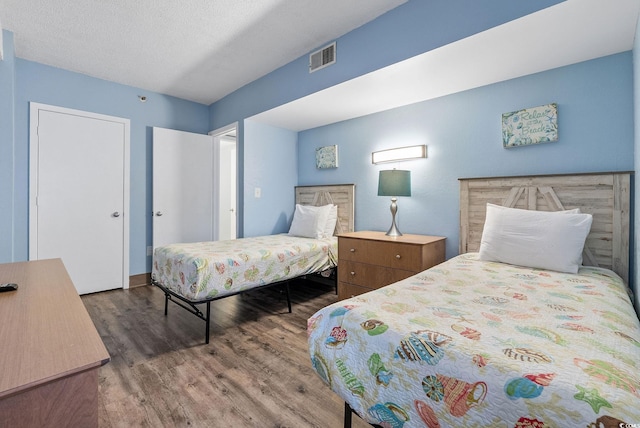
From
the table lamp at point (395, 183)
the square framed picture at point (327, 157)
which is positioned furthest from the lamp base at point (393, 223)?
the square framed picture at point (327, 157)


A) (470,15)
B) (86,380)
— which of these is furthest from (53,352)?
→ (470,15)

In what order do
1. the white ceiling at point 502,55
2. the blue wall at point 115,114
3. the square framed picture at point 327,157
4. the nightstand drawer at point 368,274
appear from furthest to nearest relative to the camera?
1. the square framed picture at point 327,157
2. the blue wall at point 115,114
3. the nightstand drawer at point 368,274
4. the white ceiling at point 502,55

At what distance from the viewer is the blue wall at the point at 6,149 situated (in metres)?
2.61

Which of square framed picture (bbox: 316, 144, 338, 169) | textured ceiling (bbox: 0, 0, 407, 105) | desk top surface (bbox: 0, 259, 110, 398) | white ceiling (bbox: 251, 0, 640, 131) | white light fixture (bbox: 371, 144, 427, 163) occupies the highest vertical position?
textured ceiling (bbox: 0, 0, 407, 105)

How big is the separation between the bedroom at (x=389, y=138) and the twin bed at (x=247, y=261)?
0.40m

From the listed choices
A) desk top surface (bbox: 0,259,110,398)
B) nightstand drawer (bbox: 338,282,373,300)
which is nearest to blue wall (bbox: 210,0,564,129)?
nightstand drawer (bbox: 338,282,373,300)

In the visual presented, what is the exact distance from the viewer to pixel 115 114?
365cm

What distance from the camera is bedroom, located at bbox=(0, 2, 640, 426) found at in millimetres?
2115

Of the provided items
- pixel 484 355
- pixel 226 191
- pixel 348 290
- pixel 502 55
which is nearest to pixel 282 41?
pixel 502 55

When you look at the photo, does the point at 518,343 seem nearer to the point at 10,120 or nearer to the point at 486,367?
the point at 486,367

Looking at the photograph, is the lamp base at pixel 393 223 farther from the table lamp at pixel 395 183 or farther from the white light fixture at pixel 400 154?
the white light fixture at pixel 400 154

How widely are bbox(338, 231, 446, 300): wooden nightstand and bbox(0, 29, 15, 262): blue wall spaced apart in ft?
10.0

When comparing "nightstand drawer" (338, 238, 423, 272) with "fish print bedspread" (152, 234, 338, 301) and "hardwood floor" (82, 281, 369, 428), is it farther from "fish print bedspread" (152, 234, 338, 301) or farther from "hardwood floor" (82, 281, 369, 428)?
"hardwood floor" (82, 281, 369, 428)

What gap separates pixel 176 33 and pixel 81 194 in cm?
216
